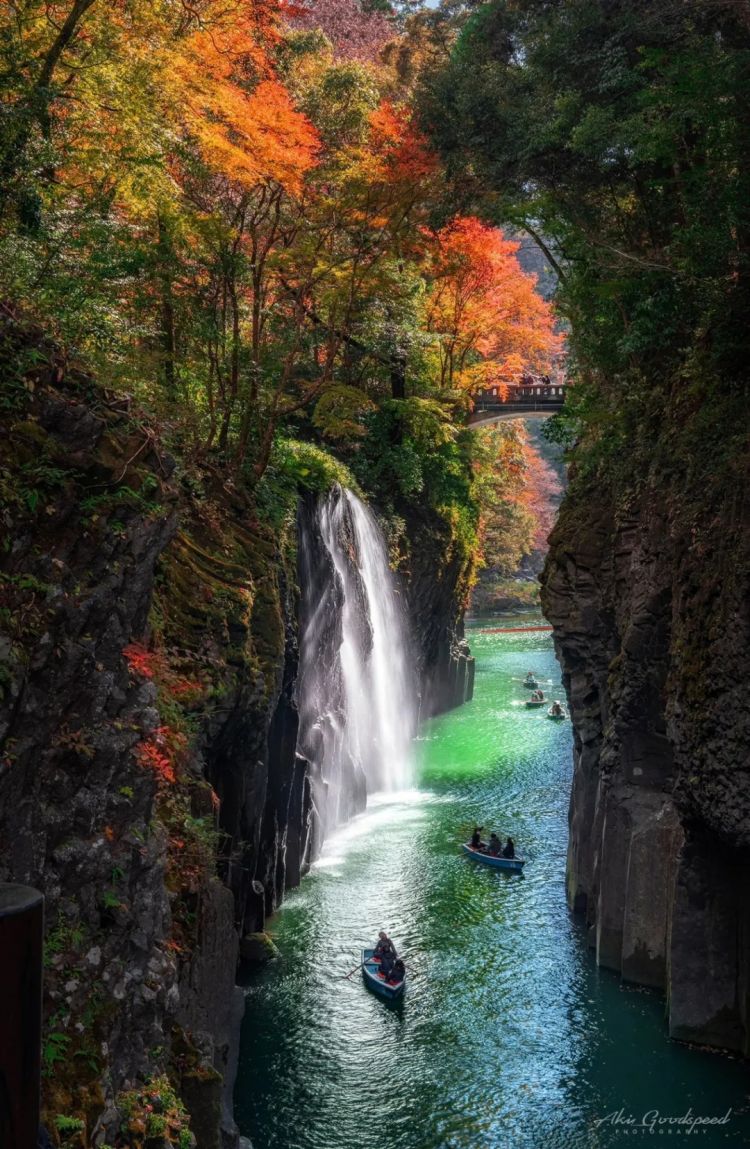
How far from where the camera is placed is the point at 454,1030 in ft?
55.3

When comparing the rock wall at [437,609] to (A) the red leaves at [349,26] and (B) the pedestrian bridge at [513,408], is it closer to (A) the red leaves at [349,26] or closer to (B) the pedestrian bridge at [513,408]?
(B) the pedestrian bridge at [513,408]

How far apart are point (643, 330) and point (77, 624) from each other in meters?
13.3

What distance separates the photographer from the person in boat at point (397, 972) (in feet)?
57.7

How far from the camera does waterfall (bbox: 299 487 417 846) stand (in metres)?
25.8

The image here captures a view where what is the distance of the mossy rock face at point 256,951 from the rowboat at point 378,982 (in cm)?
197

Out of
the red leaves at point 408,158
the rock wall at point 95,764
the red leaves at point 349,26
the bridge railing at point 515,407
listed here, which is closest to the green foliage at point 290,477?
the red leaves at point 408,158

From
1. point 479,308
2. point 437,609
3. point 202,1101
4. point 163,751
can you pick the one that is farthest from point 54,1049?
point 479,308

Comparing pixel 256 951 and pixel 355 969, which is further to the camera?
pixel 256 951

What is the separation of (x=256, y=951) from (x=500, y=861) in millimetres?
7667

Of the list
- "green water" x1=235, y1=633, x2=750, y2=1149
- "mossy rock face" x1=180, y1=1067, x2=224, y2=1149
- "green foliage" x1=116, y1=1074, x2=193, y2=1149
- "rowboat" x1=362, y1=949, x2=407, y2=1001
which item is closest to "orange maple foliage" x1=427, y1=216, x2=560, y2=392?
"green water" x1=235, y1=633, x2=750, y2=1149

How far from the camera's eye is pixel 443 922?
21.3 m

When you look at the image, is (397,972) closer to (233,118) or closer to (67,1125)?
(67,1125)

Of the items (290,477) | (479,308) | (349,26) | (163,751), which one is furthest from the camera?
(349,26)

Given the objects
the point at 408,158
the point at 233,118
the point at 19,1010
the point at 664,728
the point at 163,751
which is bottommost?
the point at 664,728
